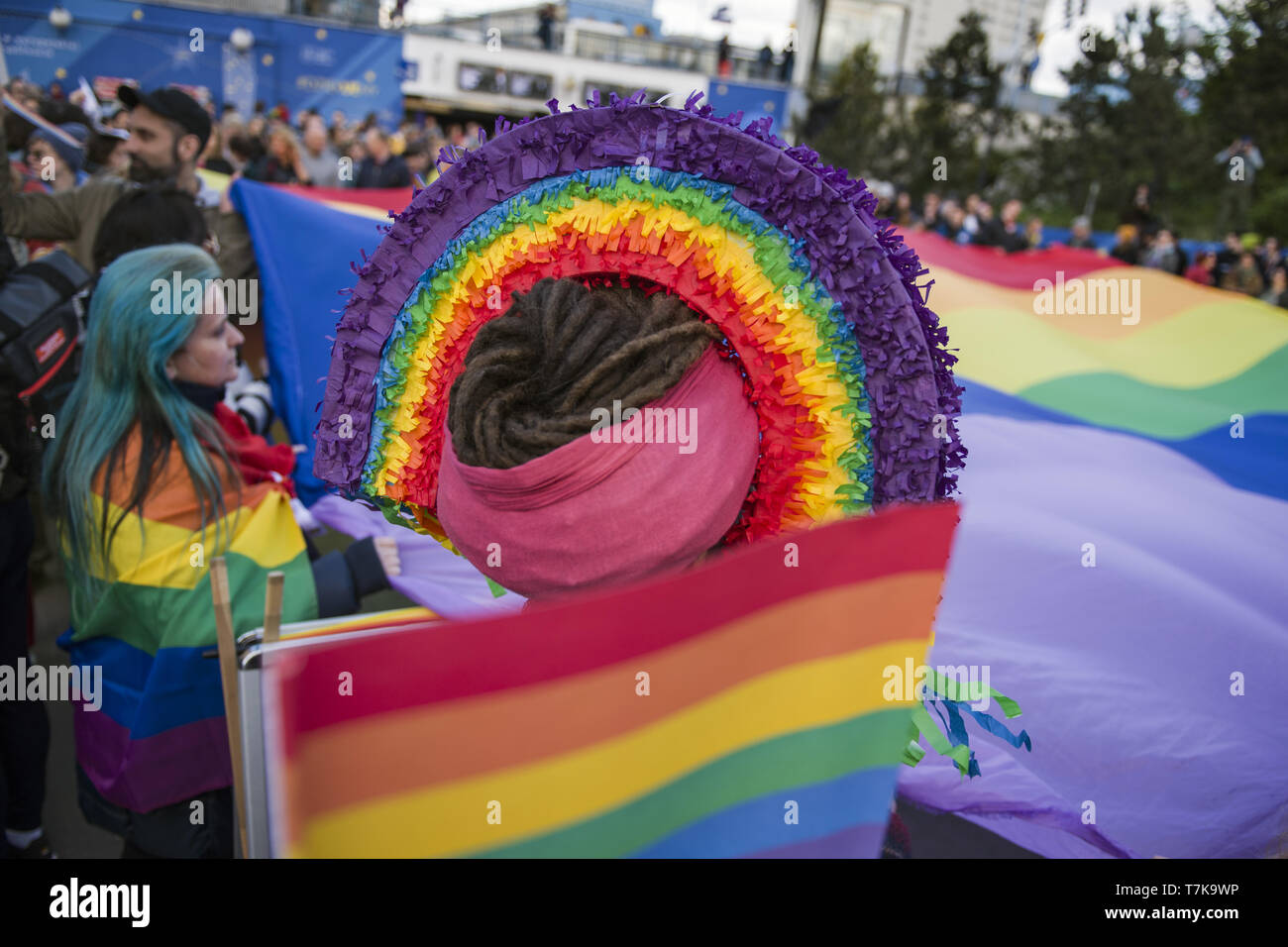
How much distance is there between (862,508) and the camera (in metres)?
1.20

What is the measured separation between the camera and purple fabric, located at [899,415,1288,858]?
1.78 m

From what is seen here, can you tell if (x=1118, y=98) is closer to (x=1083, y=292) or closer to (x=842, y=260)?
(x=1083, y=292)

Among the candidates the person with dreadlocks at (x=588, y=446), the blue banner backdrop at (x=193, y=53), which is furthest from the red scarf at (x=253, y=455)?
the blue banner backdrop at (x=193, y=53)

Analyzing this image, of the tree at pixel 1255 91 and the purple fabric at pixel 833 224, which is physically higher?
the tree at pixel 1255 91

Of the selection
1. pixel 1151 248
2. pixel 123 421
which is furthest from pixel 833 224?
pixel 1151 248

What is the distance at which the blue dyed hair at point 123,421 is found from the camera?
1.99 m

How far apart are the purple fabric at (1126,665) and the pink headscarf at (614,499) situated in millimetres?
1009

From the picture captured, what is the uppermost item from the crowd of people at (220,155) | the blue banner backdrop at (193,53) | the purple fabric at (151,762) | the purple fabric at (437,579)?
the blue banner backdrop at (193,53)

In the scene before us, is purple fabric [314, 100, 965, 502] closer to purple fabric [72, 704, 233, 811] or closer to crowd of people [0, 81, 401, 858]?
crowd of people [0, 81, 401, 858]

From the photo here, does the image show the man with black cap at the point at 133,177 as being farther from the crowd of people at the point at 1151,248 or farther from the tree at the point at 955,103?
the tree at the point at 955,103

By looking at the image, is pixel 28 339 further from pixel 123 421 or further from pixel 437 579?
pixel 437 579

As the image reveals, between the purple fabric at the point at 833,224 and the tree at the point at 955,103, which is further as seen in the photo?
the tree at the point at 955,103
